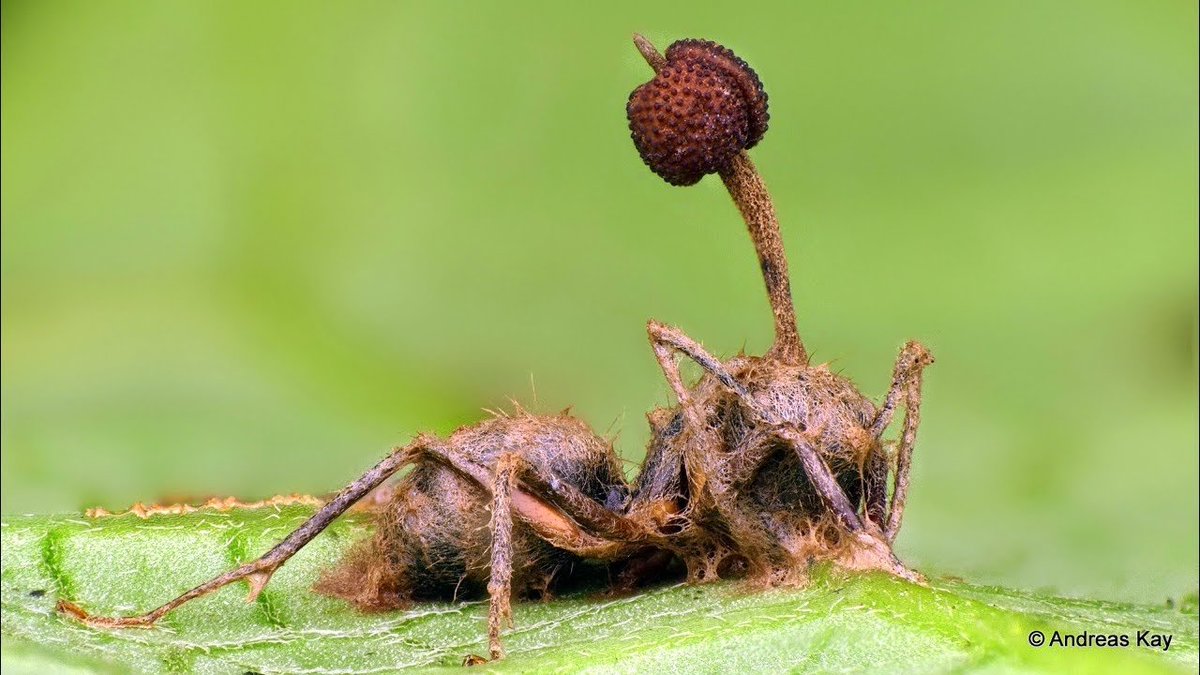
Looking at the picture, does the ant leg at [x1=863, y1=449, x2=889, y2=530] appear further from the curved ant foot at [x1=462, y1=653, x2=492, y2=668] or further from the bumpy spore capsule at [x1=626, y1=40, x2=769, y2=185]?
the curved ant foot at [x1=462, y1=653, x2=492, y2=668]

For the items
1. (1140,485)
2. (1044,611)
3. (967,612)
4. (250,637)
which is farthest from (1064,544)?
(250,637)

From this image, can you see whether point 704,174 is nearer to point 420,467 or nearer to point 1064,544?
point 420,467

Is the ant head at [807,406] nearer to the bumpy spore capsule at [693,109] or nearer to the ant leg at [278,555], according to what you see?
the bumpy spore capsule at [693,109]

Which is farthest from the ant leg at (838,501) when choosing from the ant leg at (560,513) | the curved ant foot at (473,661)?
the curved ant foot at (473,661)

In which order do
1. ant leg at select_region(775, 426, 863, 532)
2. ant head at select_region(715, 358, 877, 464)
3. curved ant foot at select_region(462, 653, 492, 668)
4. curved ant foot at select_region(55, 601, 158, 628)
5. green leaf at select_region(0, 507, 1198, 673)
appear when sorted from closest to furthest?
green leaf at select_region(0, 507, 1198, 673), curved ant foot at select_region(462, 653, 492, 668), curved ant foot at select_region(55, 601, 158, 628), ant leg at select_region(775, 426, 863, 532), ant head at select_region(715, 358, 877, 464)

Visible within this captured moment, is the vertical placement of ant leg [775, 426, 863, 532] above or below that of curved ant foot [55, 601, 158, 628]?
above

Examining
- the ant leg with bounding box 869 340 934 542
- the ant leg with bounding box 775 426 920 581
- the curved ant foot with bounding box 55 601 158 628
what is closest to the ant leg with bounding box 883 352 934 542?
the ant leg with bounding box 869 340 934 542
